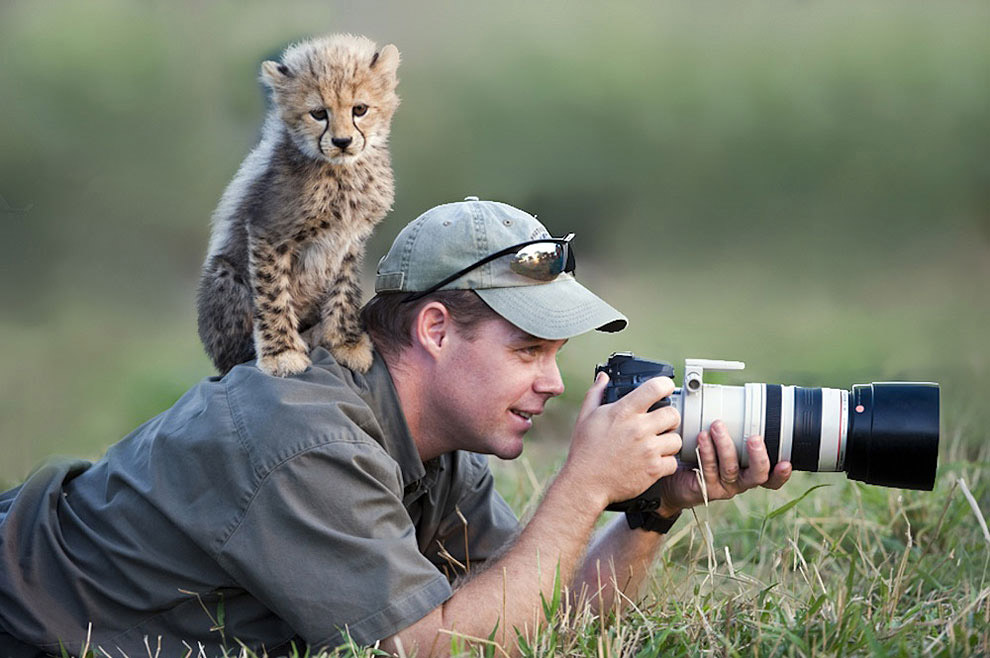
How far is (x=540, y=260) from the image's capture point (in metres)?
2.39

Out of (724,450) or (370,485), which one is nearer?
(370,485)

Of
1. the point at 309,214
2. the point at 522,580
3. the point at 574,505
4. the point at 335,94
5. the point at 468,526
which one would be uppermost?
the point at 335,94

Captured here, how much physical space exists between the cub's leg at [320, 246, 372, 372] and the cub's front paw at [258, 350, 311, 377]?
0.32 ft

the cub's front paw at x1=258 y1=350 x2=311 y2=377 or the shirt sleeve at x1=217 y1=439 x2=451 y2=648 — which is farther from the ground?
the cub's front paw at x1=258 y1=350 x2=311 y2=377

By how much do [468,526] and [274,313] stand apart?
29.9 inches

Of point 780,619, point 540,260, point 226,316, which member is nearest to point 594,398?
point 540,260

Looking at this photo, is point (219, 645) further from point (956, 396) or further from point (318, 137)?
point (956, 396)

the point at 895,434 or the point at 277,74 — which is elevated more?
the point at 277,74

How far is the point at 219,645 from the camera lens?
2.19 m

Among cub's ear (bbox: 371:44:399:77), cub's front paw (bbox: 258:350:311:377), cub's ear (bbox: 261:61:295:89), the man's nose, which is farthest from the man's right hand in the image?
cub's ear (bbox: 261:61:295:89)

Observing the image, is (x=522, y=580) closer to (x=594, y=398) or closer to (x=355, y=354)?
(x=594, y=398)

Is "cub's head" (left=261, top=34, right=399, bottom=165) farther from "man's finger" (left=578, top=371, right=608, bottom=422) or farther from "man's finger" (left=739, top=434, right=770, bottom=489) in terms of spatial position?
"man's finger" (left=739, top=434, right=770, bottom=489)

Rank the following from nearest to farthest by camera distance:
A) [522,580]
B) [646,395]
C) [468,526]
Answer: [522,580] → [646,395] → [468,526]

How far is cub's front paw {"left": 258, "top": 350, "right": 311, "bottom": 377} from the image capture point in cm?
227
